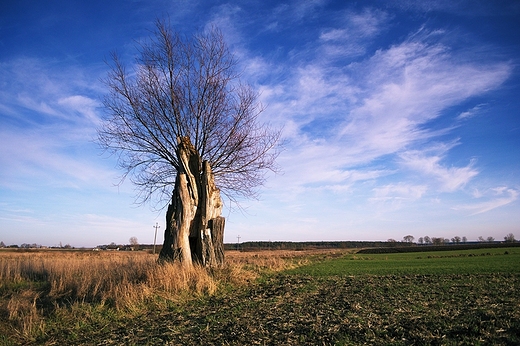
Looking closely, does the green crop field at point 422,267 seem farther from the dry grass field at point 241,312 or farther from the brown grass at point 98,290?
the brown grass at point 98,290

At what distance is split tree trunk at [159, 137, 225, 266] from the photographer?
1262 centimetres

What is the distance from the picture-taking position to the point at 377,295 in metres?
9.18

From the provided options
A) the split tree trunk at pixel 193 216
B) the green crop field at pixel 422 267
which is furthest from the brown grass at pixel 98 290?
the green crop field at pixel 422 267

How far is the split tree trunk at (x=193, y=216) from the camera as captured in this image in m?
12.6

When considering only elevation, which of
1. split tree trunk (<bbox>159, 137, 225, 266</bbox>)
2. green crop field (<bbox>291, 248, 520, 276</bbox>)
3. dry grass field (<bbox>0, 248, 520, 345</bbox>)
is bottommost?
green crop field (<bbox>291, 248, 520, 276</bbox>)

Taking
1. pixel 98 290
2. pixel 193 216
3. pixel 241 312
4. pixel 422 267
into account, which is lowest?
pixel 422 267

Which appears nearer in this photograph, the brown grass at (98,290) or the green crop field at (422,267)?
the brown grass at (98,290)

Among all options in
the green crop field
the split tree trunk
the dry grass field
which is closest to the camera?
the dry grass field

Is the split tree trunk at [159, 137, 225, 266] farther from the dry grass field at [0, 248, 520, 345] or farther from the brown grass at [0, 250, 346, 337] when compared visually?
the dry grass field at [0, 248, 520, 345]

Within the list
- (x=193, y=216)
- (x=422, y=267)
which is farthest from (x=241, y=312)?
(x=422, y=267)

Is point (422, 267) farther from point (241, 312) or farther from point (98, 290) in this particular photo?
point (98, 290)

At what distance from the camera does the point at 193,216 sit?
13.6 m

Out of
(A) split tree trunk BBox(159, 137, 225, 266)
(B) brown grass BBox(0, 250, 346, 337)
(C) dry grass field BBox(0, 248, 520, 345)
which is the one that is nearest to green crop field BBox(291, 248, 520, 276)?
(A) split tree trunk BBox(159, 137, 225, 266)

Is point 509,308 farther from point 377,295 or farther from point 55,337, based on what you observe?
point 55,337
